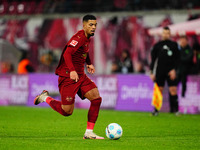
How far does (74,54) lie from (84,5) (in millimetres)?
17404

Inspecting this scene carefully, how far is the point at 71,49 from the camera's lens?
25.7 ft

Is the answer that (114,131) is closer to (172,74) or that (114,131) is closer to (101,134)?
(101,134)

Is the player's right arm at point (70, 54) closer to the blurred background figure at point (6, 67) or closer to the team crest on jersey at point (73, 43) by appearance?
the team crest on jersey at point (73, 43)

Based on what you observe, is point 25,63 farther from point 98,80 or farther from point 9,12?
point 9,12

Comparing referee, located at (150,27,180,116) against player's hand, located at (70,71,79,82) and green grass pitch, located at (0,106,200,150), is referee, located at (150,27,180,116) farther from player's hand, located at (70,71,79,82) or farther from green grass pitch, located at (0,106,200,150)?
player's hand, located at (70,71,79,82)

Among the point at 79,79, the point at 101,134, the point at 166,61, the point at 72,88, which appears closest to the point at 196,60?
the point at 166,61

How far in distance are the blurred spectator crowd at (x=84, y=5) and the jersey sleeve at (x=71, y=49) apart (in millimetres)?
14968

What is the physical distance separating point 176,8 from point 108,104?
7745 millimetres

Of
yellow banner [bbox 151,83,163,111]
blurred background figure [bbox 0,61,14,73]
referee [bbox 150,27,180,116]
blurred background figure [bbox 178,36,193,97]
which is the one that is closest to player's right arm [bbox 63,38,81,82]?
referee [bbox 150,27,180,116]

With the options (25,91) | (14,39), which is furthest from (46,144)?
(14,39)

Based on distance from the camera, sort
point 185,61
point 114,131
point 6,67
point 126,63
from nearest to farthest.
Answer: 1. point 114,131
2. point 185,61
3. point 126,63
4. point 6,67

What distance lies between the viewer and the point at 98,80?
667 inches

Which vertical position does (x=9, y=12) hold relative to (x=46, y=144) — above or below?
above

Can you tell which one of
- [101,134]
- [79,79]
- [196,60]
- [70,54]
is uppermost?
[196,60]
